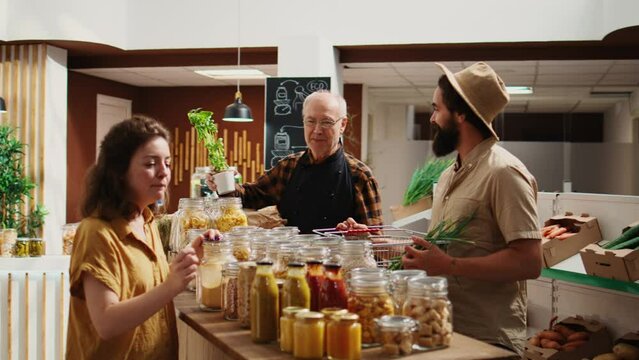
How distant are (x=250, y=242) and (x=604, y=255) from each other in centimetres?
206

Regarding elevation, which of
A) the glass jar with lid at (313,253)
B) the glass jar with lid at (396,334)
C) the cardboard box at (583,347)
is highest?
the glass jar with lid at (313,253)

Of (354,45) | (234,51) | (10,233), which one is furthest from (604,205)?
(234,51)

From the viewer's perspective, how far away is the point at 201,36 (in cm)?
834

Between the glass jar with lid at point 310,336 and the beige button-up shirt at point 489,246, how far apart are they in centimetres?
88

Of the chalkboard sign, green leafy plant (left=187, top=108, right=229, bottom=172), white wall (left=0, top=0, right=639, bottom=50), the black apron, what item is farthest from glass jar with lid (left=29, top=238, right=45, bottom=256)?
white wall (left=0, top=0, right=639, bottom=50)

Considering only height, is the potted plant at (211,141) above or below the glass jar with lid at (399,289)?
above

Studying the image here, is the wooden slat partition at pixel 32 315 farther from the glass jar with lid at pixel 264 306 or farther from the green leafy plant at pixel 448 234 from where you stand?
the glass jar with lid at pixel 264 306

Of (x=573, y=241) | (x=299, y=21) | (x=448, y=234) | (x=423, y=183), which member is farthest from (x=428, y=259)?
(x=299, y=21)

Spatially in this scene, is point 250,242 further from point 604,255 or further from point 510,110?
point 510,110

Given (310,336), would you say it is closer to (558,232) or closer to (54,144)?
(558,232)

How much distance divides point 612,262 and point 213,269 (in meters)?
2.19

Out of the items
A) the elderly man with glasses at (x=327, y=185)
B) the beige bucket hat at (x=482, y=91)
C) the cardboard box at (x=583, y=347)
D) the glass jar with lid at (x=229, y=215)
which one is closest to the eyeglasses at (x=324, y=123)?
the elderly man with glasses at (x=327, y=185)

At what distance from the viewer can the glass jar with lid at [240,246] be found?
221cm

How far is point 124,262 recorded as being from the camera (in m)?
1.96
